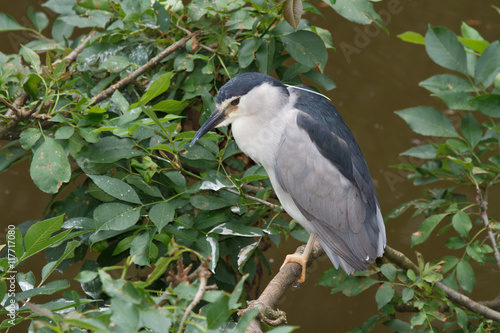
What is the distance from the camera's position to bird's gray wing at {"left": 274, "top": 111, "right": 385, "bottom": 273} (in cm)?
136

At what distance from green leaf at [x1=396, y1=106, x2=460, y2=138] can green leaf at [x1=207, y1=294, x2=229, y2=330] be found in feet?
3.44

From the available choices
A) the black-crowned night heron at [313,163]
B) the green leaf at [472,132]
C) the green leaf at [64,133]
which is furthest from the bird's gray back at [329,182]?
the green leaf at [64,133]

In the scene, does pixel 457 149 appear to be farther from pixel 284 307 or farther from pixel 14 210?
pixel 14 210

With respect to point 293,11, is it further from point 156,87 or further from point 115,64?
point 115,64


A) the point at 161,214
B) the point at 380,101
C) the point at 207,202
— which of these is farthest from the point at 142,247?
the point at 380,101

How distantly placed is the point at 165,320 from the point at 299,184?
2.56 feet

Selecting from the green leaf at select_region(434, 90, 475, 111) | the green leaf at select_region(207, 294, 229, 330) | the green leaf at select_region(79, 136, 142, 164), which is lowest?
the green leaf at select_region(434, 90, 475, 111)

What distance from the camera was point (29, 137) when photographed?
1.23m

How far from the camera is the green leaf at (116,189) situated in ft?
3.90

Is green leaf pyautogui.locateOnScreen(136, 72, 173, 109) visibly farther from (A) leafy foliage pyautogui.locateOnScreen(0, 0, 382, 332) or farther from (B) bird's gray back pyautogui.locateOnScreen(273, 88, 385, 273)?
(B) bird's gray back pyautogui.locateOnScreen(273, 88, 385, 273)

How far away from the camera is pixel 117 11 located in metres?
1.46

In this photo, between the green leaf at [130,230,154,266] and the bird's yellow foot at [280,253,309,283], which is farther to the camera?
the bird's yellow foot at [280,253,309,283]

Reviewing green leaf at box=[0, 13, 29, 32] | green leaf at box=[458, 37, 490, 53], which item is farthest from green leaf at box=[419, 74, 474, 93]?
green leaf at box=[0, 13, 29, 32]

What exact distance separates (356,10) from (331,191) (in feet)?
1.41
